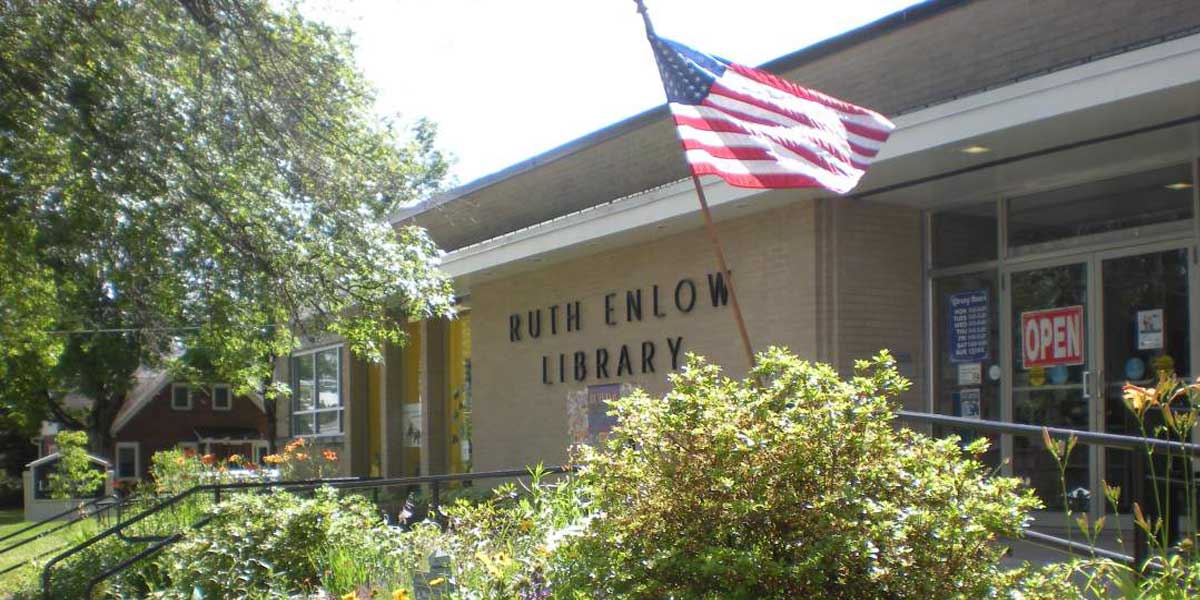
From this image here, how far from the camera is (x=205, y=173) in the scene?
12727 mm

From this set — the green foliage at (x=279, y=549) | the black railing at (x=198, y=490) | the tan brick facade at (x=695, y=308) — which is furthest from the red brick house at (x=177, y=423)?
the green foliage at (x=279, y=549)

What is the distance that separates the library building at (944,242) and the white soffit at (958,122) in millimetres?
19

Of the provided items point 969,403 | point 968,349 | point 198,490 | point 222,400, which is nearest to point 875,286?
point 968,349

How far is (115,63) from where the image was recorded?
477 inches

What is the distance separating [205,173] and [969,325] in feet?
26.6

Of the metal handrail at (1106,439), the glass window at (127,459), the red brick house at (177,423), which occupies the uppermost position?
the metal handrail at (1106,439)

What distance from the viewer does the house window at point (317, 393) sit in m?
26.6

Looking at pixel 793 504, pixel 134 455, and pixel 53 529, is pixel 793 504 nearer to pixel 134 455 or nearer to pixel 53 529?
pixel 53 529

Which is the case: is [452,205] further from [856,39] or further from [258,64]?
[856,39]

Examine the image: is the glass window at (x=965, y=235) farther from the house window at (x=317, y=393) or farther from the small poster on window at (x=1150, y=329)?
the house window at (x=317, y=393)

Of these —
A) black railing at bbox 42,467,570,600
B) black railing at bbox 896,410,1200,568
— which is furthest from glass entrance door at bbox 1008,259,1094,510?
black railing at bbox 896,410,1200,568

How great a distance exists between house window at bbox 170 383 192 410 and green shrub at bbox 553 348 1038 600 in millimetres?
54954

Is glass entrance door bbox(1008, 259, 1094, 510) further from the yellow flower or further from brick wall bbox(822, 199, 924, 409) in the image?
the yellow flower

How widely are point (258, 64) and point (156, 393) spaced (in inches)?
1814
